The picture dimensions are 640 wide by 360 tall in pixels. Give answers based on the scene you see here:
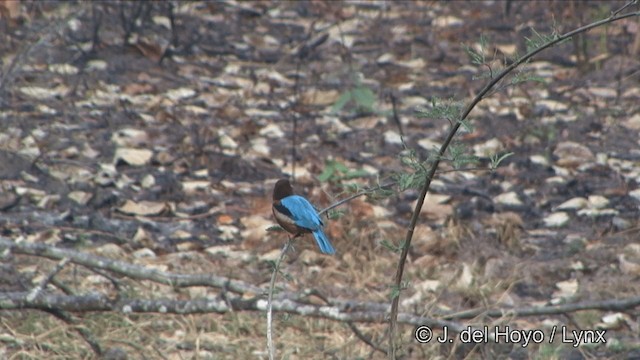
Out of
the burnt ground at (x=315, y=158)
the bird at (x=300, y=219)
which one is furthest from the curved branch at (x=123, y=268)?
the bird at (x=300, y=219)

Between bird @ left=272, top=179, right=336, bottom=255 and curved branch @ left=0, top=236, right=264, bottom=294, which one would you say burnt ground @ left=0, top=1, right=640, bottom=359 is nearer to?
curved branch @ left=0, top=236, right=264, bottom=294

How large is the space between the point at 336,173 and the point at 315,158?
38 centimetres

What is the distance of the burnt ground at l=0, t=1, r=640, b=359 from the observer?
3.55 m

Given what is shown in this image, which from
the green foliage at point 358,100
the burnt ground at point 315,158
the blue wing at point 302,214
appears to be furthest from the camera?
the green foliage at point 358,100

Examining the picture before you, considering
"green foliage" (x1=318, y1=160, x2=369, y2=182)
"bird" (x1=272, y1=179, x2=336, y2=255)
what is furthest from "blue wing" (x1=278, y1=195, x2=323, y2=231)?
"green foliage" (x1=318, y1=160, x2=369, y2=182)

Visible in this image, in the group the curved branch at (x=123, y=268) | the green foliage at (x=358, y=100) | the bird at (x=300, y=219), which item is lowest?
the curved branch at (x=123, y=268)

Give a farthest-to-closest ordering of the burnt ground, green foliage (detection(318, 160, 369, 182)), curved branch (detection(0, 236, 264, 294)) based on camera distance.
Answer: green foliage (detection(318, 160, 369, 182)), the burnt ground, curved branch (detection(0, 236, 264, 294))

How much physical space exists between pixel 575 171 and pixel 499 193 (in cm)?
46

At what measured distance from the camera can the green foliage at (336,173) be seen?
15.5ft

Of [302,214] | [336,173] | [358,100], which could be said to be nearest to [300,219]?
[302,214]

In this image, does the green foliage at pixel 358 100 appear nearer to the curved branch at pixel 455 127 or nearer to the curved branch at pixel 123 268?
the curved branch at pixel 123 268

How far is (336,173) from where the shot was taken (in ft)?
15.6

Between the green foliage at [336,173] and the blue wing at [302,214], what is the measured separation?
1936mm

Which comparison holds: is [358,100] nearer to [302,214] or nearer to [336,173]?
[336,173]
